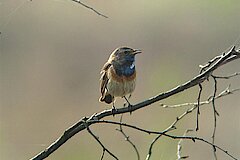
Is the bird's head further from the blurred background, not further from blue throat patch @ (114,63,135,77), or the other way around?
the blurred background

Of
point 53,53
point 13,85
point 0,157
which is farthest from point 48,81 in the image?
point 0,157

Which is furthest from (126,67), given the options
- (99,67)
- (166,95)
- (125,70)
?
(99,67)

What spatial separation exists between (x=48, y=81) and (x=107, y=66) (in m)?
1.25

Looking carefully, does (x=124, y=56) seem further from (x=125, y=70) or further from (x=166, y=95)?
(x=166, y=95)

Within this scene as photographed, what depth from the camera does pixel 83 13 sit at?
298cm

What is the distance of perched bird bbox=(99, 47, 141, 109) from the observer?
4.82ft

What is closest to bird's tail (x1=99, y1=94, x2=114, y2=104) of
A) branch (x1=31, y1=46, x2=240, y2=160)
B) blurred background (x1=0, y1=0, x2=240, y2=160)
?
blurred background (x1=0, y1=0, x2=240, y2=160)

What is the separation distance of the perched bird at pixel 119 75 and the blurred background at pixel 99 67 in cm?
45

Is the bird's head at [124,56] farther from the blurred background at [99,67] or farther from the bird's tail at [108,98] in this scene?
the blurred background at [99,67]

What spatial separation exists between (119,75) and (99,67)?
1.25 metres

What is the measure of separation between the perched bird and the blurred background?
17.7 inches

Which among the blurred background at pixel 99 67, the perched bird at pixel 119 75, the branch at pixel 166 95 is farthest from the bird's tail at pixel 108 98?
the branch at pixel 166 95

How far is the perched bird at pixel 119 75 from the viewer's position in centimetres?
147

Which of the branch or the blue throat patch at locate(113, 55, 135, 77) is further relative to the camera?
the blue throat patch at locate(113, 55, 135, 77)
